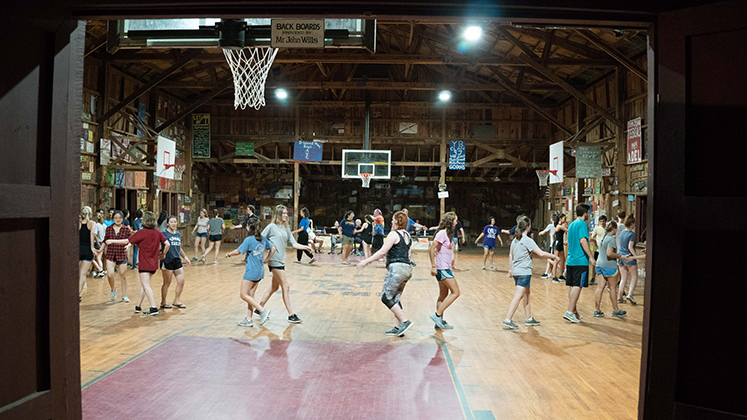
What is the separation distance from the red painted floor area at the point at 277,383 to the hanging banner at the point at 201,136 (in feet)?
50.2

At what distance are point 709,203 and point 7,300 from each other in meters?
2.76

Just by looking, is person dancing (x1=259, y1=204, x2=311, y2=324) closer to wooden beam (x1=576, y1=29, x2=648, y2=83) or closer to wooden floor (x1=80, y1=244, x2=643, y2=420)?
wooden floor (x1=80, y1=244, x2=643, y2=420)

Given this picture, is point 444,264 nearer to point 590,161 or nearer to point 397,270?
point 397,270

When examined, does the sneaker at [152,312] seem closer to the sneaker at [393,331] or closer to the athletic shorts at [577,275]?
the sneaker at [393,331]

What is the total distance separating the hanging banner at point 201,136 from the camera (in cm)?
1986

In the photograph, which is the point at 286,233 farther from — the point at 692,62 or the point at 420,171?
the point at 420,171

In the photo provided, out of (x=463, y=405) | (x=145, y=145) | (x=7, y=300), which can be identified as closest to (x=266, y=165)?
(x=145, y=145)

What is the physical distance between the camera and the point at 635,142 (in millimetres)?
12492

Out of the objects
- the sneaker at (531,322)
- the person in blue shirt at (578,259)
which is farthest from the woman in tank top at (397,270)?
the person in blue shirt at (578,259)

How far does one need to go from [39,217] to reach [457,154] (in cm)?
1831

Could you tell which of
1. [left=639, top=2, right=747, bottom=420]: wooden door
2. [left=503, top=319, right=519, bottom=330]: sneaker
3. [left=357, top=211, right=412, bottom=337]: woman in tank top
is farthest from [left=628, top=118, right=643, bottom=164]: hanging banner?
[left=639, top=2, right=747, bottom=420]: wooden door

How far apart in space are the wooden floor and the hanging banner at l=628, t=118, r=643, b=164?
3389 millimetres

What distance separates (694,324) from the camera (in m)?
1.98

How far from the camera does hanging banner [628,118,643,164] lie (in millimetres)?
12230
